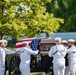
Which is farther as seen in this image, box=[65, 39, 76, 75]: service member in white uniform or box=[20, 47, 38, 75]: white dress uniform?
box=[65, 39, 76, 75]: service member in white uniform

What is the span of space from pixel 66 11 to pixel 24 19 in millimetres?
37451

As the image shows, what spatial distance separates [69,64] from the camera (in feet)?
37.6

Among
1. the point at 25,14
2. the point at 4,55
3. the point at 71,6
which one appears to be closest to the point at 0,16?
the point at 25,14

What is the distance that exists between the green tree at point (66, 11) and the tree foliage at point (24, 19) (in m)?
35.6

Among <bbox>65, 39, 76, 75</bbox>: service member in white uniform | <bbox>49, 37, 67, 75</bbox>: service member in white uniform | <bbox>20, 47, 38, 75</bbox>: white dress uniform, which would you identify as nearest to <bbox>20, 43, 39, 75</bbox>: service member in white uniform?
<bbox>20, 47, 38, 75</bbox>: white dress uniform

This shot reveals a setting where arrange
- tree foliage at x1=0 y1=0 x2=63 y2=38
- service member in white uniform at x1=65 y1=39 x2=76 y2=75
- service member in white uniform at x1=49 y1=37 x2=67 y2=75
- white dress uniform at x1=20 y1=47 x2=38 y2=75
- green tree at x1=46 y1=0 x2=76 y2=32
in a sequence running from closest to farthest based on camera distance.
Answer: service member in white uniform at x1=49 y1=37 x2=67 y2=75 < white dress uniform at x1=20 y1=47 x2=38 y2=75 < service member in white uniform at x1=65 y1=39 x2=76 y2=75 < tree foliage at x1=0 y1=0 x2=63 y2=38 < green tree at x1=46 y1=0 x2=76 y2=32

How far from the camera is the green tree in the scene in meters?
57.1

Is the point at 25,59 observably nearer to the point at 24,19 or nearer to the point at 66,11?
the point at 24,19

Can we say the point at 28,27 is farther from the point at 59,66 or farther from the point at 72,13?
the point at 72,13

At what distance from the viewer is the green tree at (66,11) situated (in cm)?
5709

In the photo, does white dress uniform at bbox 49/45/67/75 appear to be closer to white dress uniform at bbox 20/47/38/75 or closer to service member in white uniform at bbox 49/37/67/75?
service member in white uniform at bbox 49/37/67/75

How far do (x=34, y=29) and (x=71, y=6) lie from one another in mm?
37942

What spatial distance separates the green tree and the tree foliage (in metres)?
35.6

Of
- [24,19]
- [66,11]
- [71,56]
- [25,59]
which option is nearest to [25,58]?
[25,59]
